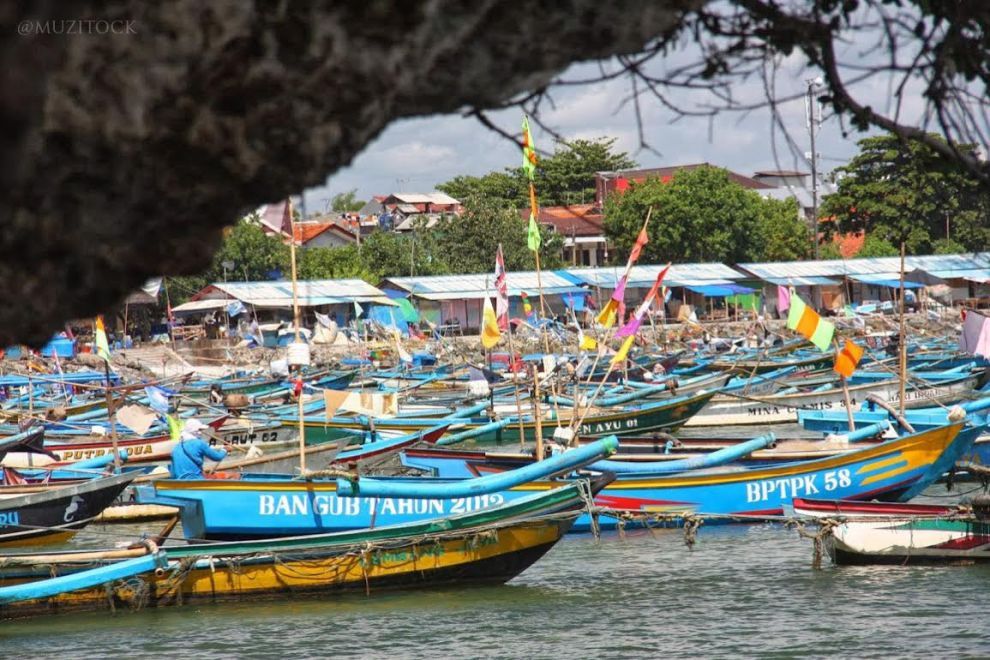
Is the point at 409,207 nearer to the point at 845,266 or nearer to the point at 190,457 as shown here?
the point at 845,266

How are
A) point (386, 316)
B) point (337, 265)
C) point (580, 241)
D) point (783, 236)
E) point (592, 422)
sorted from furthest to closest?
point (580, 241)
point (783, 236)
point (337, 265)
point (386, 316)
point (592, 422)

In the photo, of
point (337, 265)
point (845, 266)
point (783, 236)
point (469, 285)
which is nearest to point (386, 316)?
point (469, 285)

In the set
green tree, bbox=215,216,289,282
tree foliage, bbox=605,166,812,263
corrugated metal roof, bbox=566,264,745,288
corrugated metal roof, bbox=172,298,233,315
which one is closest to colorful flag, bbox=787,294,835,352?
corrugated metal roof, bbox=566,264,745,288

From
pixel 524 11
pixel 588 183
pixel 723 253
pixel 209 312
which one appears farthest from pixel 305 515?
pixel 588 183

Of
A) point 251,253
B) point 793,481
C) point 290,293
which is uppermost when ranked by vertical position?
point 251,253

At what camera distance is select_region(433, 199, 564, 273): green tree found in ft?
185

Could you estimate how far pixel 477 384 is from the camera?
24.6 metres

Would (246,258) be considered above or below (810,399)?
above

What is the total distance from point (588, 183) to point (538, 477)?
5849cm

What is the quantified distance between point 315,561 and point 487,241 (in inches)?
1801

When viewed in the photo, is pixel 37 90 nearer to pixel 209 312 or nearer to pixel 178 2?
pixel 178 2

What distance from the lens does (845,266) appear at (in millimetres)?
55000

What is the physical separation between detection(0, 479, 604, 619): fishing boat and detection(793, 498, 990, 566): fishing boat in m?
2.50

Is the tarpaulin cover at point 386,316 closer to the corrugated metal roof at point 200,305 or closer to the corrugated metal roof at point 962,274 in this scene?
the corrugated metal roof at point 200,305
